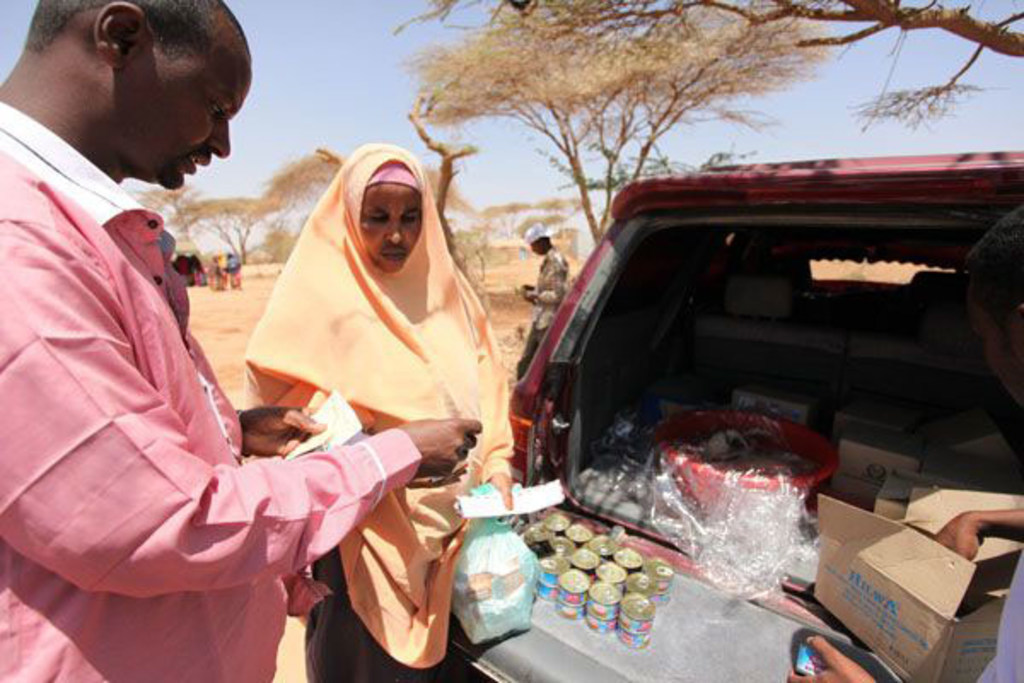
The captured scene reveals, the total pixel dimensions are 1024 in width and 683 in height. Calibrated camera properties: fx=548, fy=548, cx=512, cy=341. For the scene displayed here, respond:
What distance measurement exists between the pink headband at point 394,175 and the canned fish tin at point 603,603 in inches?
56.5

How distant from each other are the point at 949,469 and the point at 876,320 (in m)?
1.36

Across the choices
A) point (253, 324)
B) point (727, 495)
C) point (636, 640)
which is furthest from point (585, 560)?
point (253, 324)

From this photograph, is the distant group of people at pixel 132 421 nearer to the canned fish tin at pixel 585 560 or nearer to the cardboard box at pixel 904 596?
the cardboard box at pixel 904 596

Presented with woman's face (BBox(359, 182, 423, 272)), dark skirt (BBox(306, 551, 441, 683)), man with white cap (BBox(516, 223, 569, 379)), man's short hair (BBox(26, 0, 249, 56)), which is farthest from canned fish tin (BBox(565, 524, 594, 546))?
man with white cap (BBox(516, 223, 569, 379))

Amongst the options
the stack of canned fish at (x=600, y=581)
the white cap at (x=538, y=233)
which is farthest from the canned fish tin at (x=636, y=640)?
the white cap at (x=538, y=233)

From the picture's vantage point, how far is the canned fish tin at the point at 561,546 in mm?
1970

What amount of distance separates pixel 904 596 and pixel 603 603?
0.83 m

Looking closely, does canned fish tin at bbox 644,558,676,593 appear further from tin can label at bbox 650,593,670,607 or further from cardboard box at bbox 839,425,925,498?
cardboard box at bbox 839,425,925,498

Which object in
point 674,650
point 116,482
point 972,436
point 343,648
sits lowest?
point 343,648

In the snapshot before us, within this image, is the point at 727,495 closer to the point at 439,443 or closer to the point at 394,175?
the point at 439,443

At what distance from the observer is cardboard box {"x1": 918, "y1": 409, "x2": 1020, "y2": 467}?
2.22 metres

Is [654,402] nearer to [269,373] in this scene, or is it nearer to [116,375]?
[269,373]

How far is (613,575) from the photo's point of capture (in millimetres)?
1846

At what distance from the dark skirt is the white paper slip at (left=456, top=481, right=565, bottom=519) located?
48cm
